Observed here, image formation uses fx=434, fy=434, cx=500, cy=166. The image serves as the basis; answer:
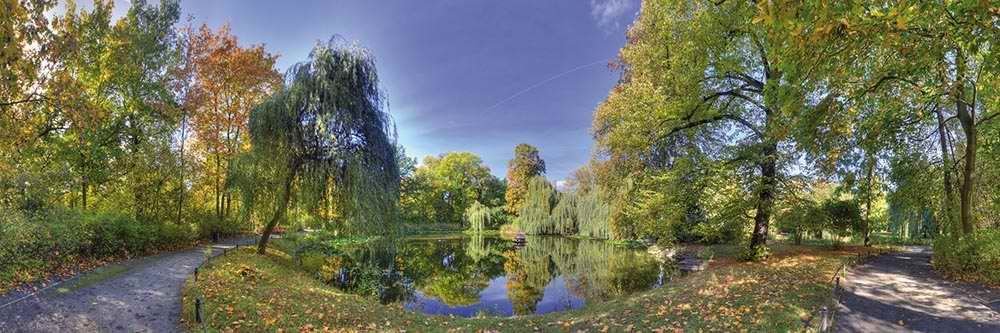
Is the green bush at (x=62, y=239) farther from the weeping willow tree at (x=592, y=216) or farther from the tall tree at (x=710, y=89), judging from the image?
the weeping willow tree at (x=592, y=216)

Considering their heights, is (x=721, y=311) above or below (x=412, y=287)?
above

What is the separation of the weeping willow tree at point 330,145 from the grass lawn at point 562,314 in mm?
3357

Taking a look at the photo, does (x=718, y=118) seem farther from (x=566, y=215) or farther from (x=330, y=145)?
(x=566, y=215)

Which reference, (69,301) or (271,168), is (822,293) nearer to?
(69,301)

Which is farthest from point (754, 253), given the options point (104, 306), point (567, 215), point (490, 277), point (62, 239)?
point (567, 215)

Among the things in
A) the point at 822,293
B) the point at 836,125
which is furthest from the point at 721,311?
the point at 836,125

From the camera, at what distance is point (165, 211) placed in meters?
18.0

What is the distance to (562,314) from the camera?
9.55 meters

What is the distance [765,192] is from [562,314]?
800 centimetres

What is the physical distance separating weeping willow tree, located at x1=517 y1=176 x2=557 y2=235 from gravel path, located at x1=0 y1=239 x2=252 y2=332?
2770 centimetres

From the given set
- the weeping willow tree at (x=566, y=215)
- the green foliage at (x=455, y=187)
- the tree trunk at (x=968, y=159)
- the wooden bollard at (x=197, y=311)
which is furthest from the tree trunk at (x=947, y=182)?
the green foliage at (x=455, y=187)

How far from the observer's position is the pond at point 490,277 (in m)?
13.2

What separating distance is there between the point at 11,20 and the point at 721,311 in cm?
1029

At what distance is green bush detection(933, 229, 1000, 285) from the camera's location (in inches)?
384
